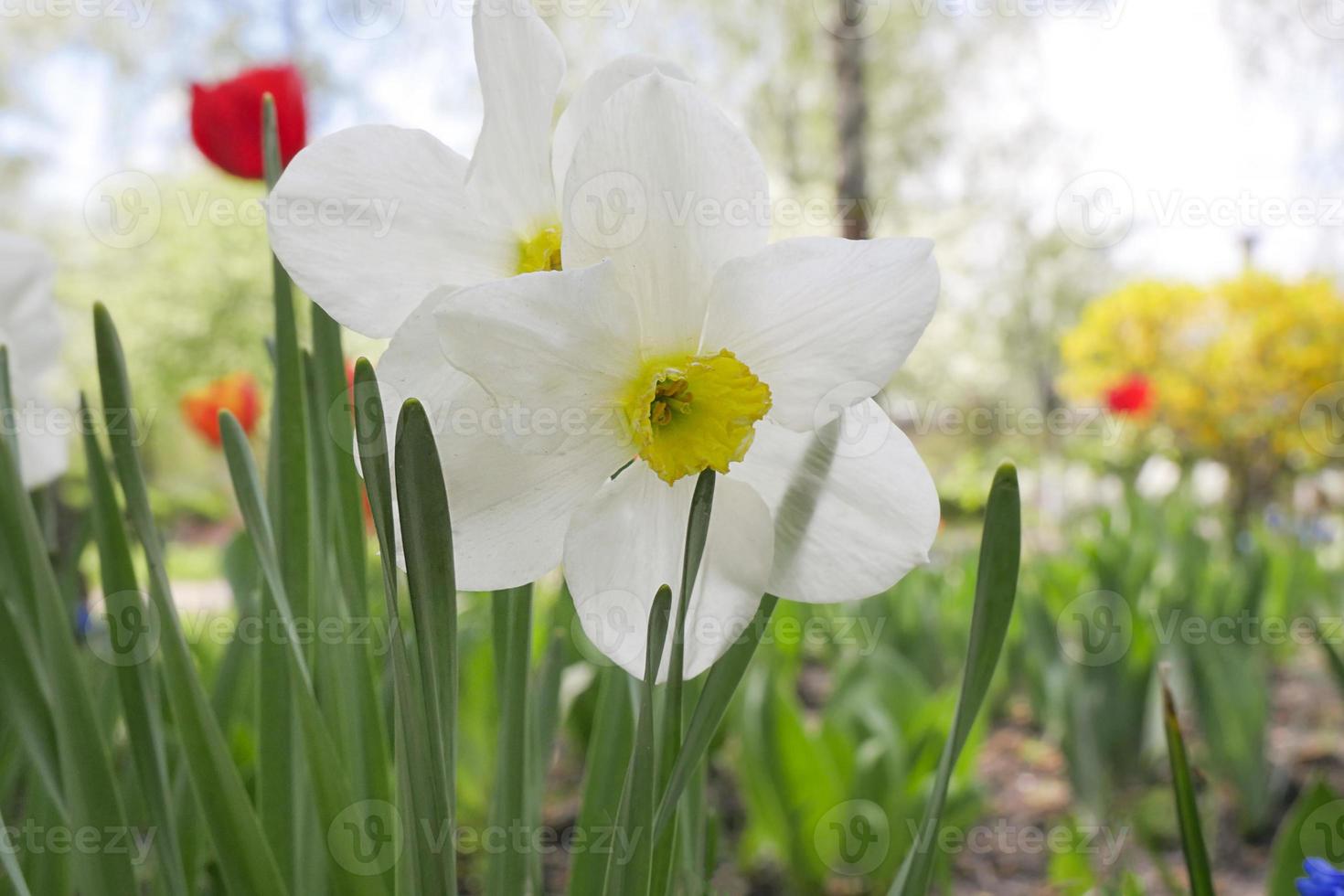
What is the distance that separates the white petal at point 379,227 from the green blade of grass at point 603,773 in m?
0.22

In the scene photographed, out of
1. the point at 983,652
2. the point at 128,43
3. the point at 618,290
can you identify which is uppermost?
the point at 128,43

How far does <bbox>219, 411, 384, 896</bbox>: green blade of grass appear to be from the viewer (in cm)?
39

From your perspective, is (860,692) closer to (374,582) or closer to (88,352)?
(374,582)

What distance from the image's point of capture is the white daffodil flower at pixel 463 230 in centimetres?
31

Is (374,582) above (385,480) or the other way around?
the other way around

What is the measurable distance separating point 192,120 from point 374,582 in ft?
2.16

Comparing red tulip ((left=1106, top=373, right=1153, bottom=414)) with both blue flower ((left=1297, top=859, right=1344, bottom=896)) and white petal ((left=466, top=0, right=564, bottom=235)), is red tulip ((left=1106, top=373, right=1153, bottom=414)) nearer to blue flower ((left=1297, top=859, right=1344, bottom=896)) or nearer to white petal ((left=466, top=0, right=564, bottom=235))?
blue flower ((left=1297, top=859, right=1344, bottom=896))

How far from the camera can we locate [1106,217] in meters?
→ 2.24

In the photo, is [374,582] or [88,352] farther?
[88,352]

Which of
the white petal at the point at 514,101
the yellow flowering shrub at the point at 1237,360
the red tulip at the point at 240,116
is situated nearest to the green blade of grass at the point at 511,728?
the white petal at the point at 514,101

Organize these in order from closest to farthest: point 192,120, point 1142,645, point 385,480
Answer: point 385,480 < point 192,120 < point 1142,645

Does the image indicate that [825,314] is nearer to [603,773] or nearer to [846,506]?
[846,506]

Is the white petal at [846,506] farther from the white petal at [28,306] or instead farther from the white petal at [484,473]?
the white petal at [28,306]

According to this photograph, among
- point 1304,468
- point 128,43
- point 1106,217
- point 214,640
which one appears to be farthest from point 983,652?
point 128,43
